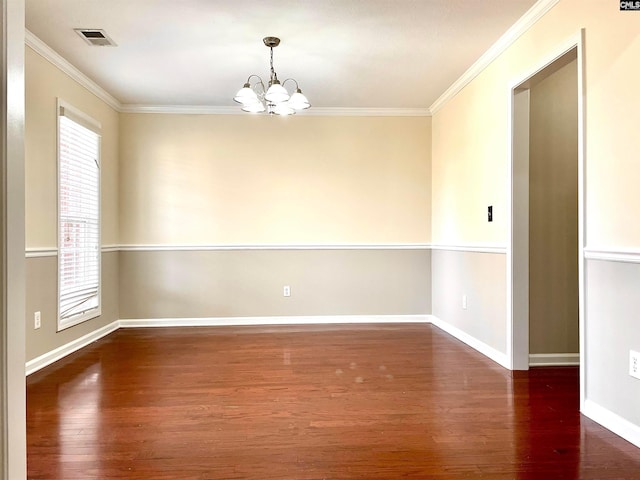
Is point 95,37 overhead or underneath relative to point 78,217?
overhead

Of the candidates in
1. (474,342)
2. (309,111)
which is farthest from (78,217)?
(474,342)

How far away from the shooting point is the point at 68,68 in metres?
3.62

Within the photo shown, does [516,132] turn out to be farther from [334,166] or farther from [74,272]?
[74,272]

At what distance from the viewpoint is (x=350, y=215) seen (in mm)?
5012

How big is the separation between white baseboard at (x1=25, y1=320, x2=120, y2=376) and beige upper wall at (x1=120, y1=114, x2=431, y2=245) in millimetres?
984

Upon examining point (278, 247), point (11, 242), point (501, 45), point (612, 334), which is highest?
point (501, 45)

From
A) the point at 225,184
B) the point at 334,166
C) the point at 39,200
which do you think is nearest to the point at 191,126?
the point at 225,184

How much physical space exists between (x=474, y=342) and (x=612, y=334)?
67.3 inches

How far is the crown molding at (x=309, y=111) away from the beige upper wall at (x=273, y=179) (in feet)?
0.18

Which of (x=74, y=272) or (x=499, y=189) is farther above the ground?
(x=499, y=189)

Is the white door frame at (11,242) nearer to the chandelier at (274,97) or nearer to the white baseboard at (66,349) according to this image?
the chandelier at (274,97)

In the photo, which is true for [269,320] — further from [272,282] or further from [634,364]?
[634,364]

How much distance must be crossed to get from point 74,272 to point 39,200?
807 millimetres

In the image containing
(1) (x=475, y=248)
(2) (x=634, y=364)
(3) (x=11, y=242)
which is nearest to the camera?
(3) (x=11, y=242)
